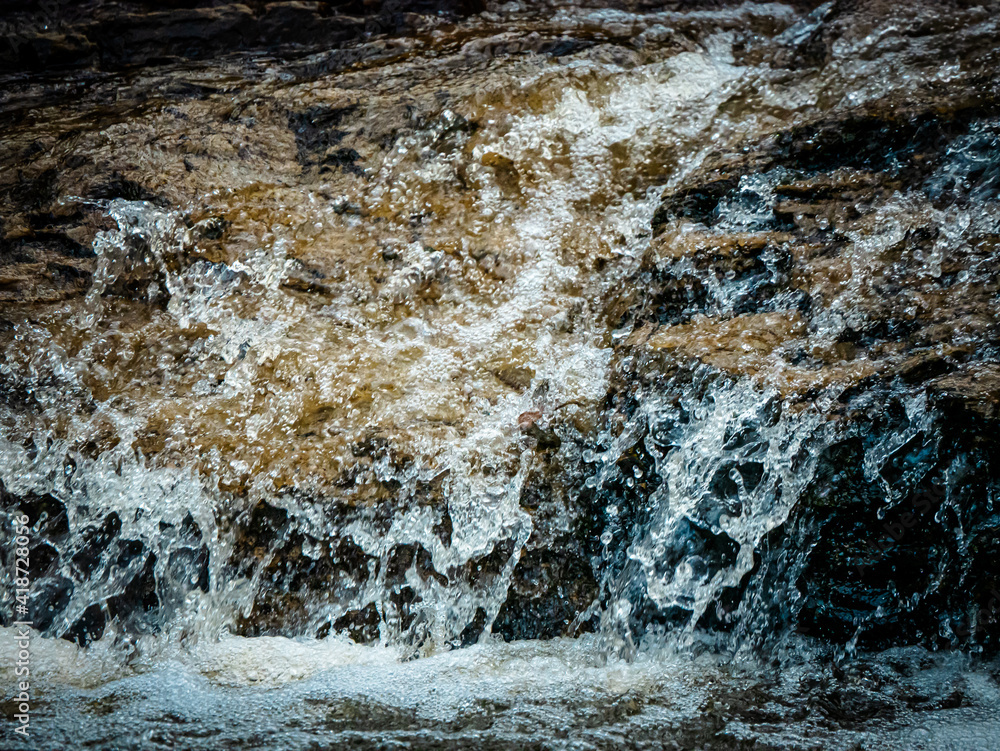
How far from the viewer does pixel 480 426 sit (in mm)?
2959

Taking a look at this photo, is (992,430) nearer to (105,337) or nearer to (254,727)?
(254,727)

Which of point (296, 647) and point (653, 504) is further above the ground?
point (653, 504)

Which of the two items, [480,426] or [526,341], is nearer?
[480,426]

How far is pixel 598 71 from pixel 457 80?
2.42 feet

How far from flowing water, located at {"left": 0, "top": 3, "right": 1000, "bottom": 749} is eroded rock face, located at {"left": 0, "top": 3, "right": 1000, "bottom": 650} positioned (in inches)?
0.6

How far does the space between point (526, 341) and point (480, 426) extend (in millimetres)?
477

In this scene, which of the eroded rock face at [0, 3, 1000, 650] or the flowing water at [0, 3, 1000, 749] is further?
the eroded rock face at [0, 3, 1000, 650]

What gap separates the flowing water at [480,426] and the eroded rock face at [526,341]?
15 millimetres

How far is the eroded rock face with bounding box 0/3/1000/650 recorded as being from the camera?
2.56 meters

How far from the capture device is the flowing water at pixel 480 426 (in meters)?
2.44

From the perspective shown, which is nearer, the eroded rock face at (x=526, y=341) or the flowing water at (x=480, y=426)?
the flowing water at (x=480, y=426)

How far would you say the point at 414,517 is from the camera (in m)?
2.83

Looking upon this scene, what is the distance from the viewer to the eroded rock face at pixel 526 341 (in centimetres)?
256

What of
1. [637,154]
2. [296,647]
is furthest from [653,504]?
[637,154]
